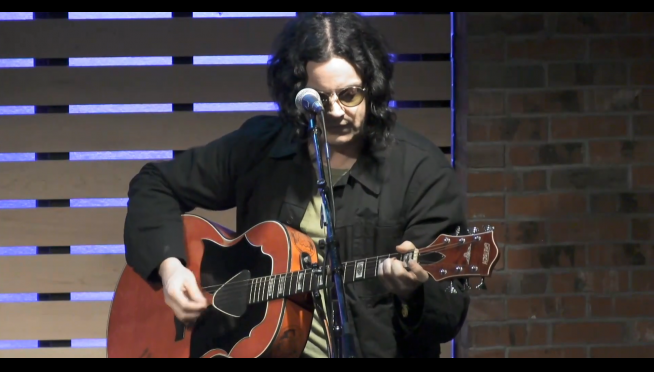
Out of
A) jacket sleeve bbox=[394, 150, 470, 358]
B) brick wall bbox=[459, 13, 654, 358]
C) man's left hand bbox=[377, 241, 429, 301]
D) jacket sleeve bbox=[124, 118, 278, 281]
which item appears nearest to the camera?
man's left hand bbox=[377, 241, 429, 301]

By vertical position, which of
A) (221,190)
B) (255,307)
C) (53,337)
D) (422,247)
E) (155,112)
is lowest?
(53,337)

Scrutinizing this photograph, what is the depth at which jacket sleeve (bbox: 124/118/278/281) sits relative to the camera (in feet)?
8.44

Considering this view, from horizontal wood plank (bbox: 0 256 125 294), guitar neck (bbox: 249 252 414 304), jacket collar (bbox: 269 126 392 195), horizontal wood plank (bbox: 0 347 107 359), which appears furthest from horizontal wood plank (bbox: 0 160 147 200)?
guitar neck (bbox: 249 252 414 304)

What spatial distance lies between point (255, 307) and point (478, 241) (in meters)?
0.70

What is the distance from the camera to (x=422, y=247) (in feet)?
7.15

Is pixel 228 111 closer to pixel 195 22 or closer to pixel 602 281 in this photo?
pixel 195 22

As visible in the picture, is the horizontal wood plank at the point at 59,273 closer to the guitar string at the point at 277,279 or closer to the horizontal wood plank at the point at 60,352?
the horizontal wood plank at the point at 60,352

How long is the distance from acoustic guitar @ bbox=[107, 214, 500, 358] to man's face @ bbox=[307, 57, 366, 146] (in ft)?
1.06

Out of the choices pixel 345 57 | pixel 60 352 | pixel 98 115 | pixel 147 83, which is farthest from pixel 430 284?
pixel 60 352

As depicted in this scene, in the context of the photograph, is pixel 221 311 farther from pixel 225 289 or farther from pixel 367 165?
pixel 367 165

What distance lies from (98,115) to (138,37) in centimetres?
42

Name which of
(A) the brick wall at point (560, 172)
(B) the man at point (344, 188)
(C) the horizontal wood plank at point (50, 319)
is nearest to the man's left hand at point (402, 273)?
(B) the man at point (344, 188)

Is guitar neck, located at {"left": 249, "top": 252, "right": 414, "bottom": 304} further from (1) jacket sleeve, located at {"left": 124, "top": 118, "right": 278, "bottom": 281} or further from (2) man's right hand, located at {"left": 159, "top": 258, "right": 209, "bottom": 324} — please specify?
(1) jacket sleeve, located at {"left": 124, "top": 118, "right": 278, "bottom": 281}

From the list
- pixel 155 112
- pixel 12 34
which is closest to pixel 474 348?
pixel 155 112
